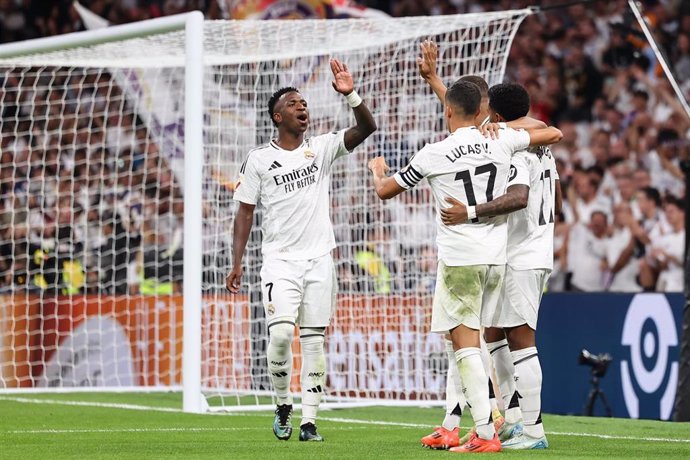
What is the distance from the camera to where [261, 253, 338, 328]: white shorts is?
8.01 m

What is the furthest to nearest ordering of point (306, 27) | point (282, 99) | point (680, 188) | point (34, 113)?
point (34, 113), point (680, 188), point (306, 27), point (282, 99)

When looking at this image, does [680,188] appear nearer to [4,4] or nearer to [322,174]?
[322,174]

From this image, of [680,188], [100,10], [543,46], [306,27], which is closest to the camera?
[306,27]

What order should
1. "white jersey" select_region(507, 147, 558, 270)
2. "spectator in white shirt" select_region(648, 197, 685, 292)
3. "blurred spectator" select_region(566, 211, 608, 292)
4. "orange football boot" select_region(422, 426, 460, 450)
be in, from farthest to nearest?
"blurred spectator" select_region(566, 211, 608, 292) → "spectator in white shirt" select_region(648, 197, 685, 292) → "white jersey" select_region(507, 147, 558, 270) → "orange football boot" select_region(422, 426, 460, 450)

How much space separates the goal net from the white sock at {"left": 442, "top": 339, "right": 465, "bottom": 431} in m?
3.47

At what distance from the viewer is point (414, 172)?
707cm

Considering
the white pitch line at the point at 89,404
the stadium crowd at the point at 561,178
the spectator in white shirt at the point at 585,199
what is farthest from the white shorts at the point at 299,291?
the spectator in white shirt at the point at 585,199

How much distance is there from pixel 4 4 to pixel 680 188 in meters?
12.2

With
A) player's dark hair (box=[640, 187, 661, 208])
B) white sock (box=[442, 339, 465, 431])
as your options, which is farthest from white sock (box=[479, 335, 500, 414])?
player's dark hair (box=[640, 187, 661, 208])

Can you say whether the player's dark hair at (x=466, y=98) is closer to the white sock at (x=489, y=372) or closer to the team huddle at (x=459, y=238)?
the team huddle at (x=459, y=238)

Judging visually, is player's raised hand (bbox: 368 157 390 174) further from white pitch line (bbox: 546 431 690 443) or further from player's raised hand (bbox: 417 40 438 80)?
white pitch line (bbox: 546 431 690 443)

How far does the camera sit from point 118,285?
14.6 meters

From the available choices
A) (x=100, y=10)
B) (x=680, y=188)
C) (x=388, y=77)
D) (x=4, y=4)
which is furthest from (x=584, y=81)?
(x=4, y=4)

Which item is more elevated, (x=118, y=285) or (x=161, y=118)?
(x=161, y=118)
